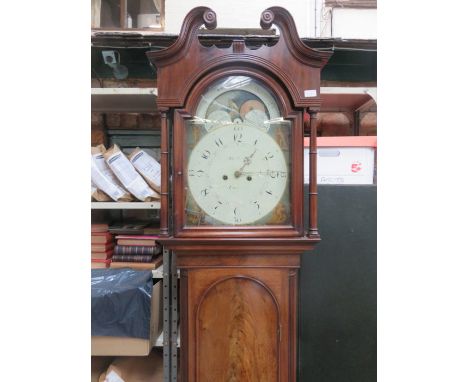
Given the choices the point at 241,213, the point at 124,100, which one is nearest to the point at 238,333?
the point at 241,213

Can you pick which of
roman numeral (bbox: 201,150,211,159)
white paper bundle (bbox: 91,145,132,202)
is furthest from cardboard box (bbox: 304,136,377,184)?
white paper bundle (bbox: 91,145,132,202)

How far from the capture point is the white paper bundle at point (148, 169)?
1.22m

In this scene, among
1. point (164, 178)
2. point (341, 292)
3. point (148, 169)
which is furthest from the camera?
point (148, 169)

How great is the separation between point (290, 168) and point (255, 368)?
1.95 feet

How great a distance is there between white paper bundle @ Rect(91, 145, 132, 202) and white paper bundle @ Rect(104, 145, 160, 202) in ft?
0.09

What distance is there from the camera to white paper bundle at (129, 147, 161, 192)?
122cm

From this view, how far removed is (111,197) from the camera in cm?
119

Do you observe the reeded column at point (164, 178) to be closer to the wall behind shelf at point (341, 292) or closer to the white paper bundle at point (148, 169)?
the white paper bundle at point (148, 169)

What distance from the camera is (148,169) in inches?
48.2

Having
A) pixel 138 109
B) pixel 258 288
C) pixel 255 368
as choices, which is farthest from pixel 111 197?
pixel 255 368

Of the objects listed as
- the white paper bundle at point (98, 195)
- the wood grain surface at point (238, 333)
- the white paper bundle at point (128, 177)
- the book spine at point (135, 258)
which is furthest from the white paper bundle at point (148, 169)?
the wood grain surface at point (238, 333)

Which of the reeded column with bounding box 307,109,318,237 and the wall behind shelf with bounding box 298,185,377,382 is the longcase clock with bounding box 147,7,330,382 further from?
the wall behind shelf with bounding box 298,185,377,382

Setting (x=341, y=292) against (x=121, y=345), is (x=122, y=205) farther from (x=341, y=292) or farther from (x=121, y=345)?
(x=341, y=292)

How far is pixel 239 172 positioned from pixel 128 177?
0.52 metres
